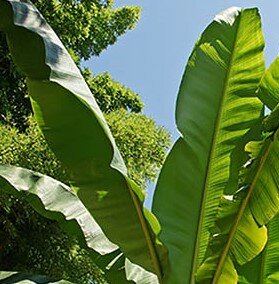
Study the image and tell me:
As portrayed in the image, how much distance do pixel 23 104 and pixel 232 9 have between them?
318 cm

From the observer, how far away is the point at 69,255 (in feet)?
13.6

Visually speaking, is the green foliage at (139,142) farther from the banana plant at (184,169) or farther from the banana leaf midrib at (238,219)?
the banana leaf midrib at (238,219)

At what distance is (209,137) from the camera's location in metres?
1.81

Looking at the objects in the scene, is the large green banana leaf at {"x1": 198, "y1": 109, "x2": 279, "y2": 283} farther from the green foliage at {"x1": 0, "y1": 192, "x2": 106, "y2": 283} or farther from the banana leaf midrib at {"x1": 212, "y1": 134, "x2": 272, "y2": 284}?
the green foliage at {"x1": 0, "y1": 192, "x2": 106, "y2": 283}

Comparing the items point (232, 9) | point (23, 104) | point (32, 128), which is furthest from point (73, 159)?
point (23, 104)

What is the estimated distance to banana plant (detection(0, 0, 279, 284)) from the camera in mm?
1568

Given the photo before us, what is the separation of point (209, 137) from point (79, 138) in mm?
389

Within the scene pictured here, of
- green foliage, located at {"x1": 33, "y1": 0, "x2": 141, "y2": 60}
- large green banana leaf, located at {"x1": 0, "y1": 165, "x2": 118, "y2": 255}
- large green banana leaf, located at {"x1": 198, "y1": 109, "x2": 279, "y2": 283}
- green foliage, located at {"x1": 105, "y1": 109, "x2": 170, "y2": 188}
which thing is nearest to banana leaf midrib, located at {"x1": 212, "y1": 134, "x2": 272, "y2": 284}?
large green banana leaf, located at {"x1": 198, "y1": 109, "x2": 279, "y2": 283}

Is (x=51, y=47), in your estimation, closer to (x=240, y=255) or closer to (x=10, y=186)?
(x=10, y=186)

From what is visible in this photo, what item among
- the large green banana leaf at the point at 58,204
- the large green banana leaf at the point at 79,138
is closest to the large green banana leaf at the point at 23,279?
the large green banana leaf at the point at 58,204

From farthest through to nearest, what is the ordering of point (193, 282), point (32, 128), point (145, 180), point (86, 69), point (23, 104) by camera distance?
point (86, 69) < point (23, 104) < point (145, 180) < point (32, 128) < point (193, 282)

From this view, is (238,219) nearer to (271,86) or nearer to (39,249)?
(271,86)

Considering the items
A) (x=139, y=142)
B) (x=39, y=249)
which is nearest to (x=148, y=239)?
(x=139, y=142)

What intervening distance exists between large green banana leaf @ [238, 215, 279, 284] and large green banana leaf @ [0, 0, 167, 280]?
317mm
